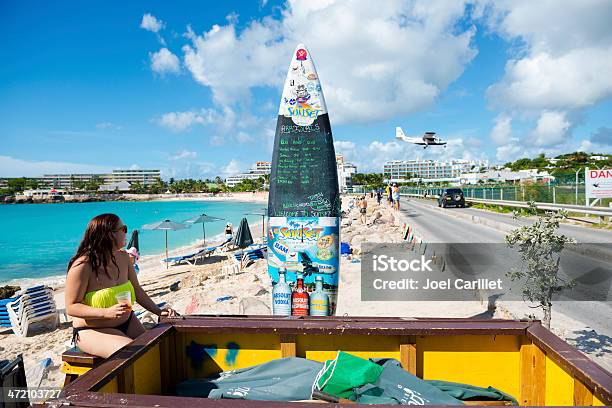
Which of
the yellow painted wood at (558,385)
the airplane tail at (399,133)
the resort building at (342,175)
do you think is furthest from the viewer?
the airplane tail at (399,133)

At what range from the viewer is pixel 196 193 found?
175 metres

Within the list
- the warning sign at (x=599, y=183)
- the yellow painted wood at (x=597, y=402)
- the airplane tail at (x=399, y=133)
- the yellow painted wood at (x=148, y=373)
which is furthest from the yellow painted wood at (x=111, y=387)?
the airplane tail at (x=399, y=133)

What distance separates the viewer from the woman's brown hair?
2.72m

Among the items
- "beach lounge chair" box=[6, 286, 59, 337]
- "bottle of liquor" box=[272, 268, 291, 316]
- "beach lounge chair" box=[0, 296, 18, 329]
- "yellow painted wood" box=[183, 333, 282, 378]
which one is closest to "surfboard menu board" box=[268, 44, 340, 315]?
"bottle of liquor" box=[272, 268, 291, 316]

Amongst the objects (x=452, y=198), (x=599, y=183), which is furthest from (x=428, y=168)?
(x=599, y=183)

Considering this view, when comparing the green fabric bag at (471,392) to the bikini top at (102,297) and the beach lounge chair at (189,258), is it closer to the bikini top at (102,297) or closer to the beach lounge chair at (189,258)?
the bikini top at (102,297)

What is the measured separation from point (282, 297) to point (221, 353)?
2.39 metres

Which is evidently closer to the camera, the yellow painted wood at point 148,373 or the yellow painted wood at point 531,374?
the yellow painted wood at point 148,373

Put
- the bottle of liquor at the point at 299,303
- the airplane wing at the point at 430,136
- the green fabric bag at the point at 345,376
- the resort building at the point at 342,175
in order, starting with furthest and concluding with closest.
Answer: the airplane wing at the point at 430,136 < the resort building at the point at 342,175 < the bottle of liquor at the point at 299,303 < the green fabric bag at the point at 345,376

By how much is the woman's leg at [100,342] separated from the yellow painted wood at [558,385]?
2.64 m

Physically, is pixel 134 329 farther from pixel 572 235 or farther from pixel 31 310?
pixel 572 235

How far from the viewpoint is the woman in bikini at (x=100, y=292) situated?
2.61 meters

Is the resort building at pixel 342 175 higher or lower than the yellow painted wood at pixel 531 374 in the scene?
higher

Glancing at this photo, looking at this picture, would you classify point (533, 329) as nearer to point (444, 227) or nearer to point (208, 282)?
point (208, 282)
